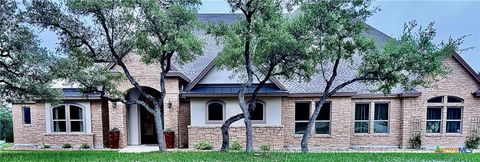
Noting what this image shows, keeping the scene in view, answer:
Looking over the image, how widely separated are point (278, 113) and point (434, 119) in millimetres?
7791

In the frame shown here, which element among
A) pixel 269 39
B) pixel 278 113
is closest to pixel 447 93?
pixel 278 113

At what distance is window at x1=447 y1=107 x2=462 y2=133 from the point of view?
14320 mm

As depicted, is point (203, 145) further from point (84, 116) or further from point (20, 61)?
point (20, 61)

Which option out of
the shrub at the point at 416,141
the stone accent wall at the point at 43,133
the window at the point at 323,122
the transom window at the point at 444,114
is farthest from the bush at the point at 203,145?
the transom window at the point at 444,114

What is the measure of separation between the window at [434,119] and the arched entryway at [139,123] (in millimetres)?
13434

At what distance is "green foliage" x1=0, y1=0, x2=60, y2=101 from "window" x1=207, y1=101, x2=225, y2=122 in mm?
6237

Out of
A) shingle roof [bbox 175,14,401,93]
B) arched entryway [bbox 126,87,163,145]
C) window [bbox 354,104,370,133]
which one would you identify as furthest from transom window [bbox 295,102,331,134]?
arched entryway [bbox 126,87,163,145]

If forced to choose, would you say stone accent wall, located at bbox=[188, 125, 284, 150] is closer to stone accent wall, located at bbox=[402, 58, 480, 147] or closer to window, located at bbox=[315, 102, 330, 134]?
window, located at bbox=[315, 102, 330, 134]

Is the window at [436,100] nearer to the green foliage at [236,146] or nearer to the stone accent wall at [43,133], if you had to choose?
the green foliage at [236,146]

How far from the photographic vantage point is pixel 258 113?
45.6 ft

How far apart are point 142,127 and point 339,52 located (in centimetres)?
1077

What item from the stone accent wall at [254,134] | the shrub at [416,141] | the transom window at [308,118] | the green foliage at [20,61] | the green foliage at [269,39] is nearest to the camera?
the green foliage at [20,61]

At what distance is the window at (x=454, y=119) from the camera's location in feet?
47.0

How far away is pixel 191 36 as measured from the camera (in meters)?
8.84
